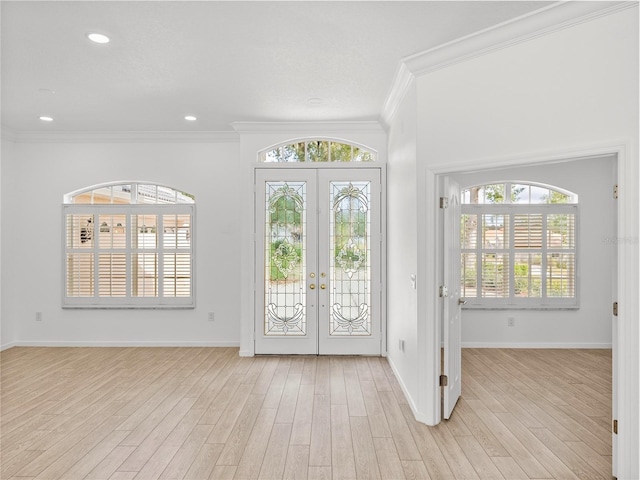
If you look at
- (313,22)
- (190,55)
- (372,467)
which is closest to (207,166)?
(190,55)

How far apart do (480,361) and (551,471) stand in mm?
2489

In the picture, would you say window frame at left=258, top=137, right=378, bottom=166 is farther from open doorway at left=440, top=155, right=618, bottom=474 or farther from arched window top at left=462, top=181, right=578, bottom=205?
arched window top at left=462, top=181, right=578, bottom=205

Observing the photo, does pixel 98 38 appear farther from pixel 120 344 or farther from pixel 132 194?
pixel 120 344

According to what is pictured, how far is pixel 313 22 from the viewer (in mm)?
2732

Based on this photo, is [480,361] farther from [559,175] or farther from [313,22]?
[313,22]

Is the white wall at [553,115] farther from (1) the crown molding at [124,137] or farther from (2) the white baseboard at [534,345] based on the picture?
(1) the crown molding at [124,137]

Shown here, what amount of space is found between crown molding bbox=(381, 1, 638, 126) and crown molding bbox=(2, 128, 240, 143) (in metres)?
2.81

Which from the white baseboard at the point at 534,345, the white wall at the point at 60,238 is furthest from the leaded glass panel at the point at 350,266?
the white baseboard at the point at 534,345

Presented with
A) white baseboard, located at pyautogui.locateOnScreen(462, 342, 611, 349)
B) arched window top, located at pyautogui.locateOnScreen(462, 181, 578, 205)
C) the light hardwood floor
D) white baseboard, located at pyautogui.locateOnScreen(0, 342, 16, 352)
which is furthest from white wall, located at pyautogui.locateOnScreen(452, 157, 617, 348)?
white baseboard, located at pyautogui.locateOnScreen(0, 342, 16, 352)

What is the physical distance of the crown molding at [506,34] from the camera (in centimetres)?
240

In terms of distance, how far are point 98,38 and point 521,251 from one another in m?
5.48

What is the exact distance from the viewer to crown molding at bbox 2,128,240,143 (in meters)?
5.54

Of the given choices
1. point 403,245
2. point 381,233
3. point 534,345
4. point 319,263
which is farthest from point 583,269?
point 319,263

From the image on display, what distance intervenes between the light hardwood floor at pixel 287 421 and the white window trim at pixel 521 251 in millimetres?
893
